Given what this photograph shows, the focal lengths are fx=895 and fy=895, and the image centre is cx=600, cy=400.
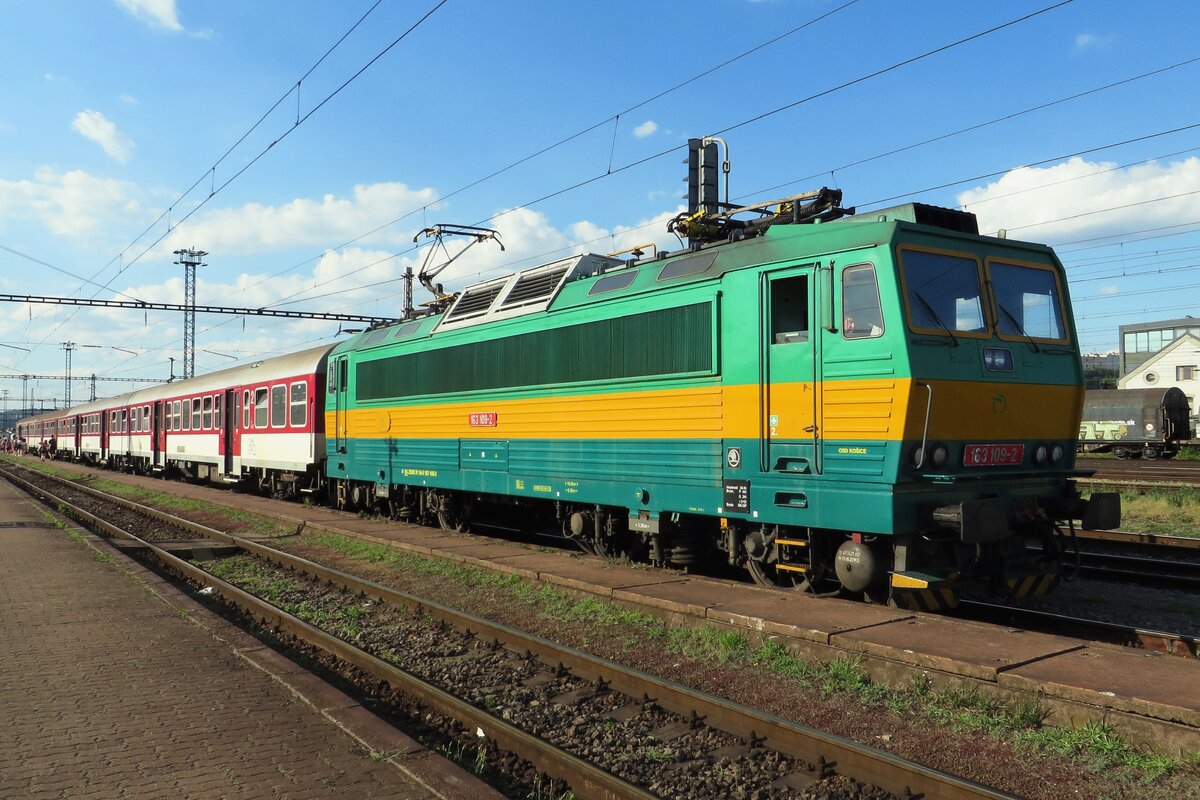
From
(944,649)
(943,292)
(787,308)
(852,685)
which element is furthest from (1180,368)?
(852,685)

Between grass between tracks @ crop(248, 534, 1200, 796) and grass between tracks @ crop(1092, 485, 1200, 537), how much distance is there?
35.9 feet

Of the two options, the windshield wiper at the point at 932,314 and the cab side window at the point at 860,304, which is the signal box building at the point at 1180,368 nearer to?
the windshield wiper at the point at 932,314

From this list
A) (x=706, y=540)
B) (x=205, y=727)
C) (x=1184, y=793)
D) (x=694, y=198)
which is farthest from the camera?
(x=694, y=198)

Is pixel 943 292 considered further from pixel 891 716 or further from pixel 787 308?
pixel 891 716

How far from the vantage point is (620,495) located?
10.7 metres

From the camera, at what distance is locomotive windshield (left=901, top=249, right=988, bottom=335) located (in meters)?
7.78

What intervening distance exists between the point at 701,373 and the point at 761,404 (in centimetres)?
94

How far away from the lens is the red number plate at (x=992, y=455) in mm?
7934

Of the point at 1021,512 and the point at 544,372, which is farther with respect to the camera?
the point at 544,372

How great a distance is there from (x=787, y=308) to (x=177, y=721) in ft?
20.2

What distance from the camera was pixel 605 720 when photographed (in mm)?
6070

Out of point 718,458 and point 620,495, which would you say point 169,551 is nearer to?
point 620,495

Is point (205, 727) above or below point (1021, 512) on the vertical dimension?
below

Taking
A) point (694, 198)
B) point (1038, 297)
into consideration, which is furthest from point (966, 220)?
point (694, 198)
